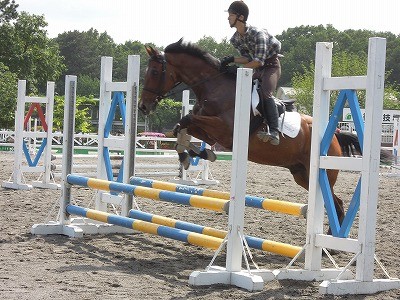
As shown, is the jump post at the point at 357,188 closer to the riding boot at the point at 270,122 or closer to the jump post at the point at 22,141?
the riding boot at the point at 270,122

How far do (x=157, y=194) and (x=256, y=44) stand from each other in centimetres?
159

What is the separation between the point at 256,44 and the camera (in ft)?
21.5

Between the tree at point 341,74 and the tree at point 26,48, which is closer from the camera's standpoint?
the tree at point 26,48

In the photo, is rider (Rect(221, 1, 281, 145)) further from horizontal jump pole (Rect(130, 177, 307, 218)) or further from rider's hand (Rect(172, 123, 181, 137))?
horizontal jump pole (Rect(130, 177, 307, 218))

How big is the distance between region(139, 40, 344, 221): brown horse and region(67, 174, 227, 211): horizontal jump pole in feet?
2.15

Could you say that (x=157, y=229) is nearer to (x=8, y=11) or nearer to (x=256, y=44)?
(x=256, y=44)

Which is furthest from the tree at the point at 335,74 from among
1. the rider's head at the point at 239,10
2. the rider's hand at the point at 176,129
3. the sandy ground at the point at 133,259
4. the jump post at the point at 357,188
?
the jump post at the point at 357,188

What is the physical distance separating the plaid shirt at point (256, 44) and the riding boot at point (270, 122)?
35 centimetres

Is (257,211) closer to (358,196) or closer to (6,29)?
(358,196)

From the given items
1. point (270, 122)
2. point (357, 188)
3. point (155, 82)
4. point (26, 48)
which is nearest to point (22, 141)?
point (155, 82)

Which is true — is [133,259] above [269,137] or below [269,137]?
below

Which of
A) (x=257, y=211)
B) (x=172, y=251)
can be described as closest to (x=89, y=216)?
(x=172, y=251)

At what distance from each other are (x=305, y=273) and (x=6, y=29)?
44.8 meters

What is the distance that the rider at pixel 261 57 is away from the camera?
650 centimetres
